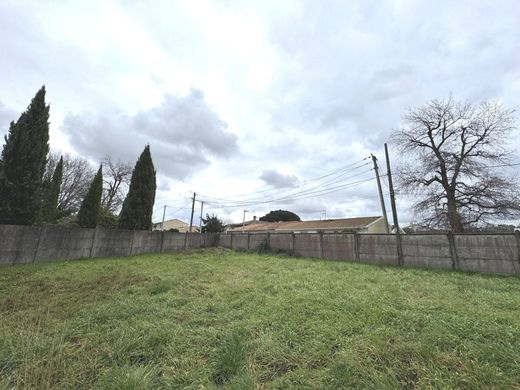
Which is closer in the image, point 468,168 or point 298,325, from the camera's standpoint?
point 298,325

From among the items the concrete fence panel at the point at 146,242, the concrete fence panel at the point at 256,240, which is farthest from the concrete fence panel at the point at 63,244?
the concrete fence panel at the point at 256,240

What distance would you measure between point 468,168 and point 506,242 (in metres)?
9.03

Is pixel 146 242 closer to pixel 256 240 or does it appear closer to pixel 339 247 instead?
pixel 256 240

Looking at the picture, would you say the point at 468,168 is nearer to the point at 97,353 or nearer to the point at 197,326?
the point at 197,326

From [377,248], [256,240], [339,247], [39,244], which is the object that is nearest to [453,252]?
[377,248]

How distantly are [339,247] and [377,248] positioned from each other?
5.48 ft

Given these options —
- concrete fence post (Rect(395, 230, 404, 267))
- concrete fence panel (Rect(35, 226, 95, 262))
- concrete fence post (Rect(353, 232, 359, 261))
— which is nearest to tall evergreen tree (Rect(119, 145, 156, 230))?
concrete fence panel (Rect(35, 226, 95, 262))

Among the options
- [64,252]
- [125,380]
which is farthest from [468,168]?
[64,252]

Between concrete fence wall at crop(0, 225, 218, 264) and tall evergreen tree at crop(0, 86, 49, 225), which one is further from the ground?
tall evergreen tree at crop(0, 86, 49, 225)

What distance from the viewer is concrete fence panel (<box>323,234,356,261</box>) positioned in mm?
10798

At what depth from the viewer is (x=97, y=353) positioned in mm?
2695

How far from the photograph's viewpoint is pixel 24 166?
9.01 m

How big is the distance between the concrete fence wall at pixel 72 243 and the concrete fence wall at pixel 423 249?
7.24 m

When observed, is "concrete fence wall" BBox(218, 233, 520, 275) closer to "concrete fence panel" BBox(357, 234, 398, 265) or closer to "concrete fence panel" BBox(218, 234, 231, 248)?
"concrete fence panel" BBox(357, 234, 398, 265)
